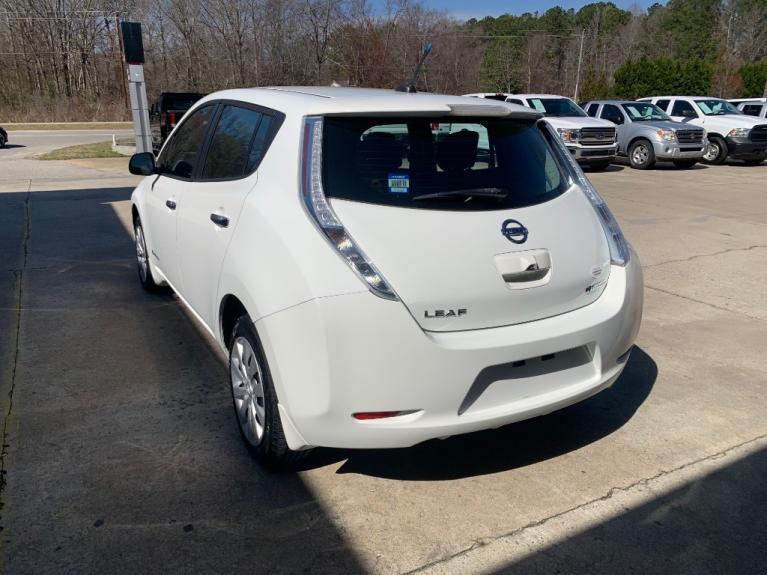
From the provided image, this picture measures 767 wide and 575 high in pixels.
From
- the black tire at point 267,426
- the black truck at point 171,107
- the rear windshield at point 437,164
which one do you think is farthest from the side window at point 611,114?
the black tire at point 267,426

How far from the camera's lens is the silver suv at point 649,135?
55.7 feet

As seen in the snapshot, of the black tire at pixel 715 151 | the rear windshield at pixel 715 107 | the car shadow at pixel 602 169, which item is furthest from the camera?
the rear windshield at pixel 715 107

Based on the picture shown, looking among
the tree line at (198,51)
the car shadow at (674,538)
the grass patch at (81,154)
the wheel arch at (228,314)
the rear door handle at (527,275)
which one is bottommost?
the grass patch at (81,154)

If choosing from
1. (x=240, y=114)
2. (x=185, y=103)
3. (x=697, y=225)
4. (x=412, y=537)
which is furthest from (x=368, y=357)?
(x=185, y=103)

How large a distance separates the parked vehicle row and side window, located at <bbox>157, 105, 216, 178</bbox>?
12.4 m

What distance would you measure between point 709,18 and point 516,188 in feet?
264

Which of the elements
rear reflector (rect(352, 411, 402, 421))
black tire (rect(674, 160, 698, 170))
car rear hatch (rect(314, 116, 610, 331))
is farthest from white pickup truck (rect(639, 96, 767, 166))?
rear reflector (rect(352, 411, 402, 421))

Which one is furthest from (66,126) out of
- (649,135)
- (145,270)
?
(145,270)

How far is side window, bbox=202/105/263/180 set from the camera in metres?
3.26

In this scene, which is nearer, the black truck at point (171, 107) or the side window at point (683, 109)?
the black truck at point (171, 107)

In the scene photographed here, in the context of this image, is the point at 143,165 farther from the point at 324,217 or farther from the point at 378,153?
→ the point at 324,217

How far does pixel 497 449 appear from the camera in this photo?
10.9 ft

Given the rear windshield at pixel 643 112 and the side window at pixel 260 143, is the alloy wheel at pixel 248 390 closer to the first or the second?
the side window at pixel 260 143

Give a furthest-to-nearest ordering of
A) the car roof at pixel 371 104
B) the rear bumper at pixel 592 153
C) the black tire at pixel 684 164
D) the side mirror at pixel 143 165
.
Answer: the black tire at pixel 684 164 < the rear bumper at pixel 592 153 < the side mirror at pixel 143 165 < the car roof at pixel 371 104
